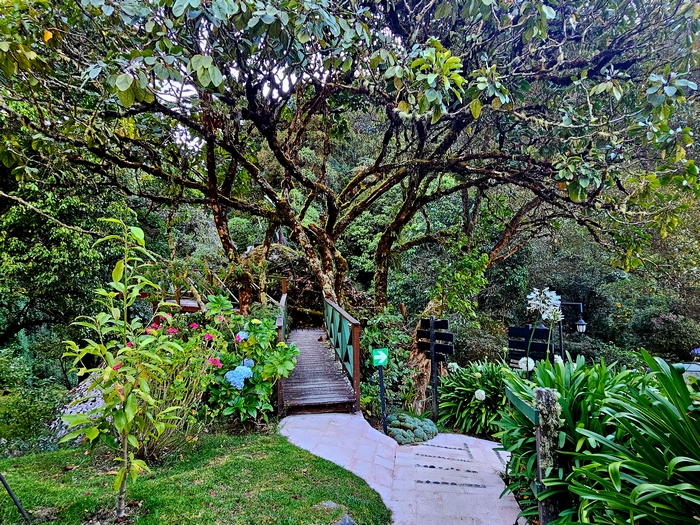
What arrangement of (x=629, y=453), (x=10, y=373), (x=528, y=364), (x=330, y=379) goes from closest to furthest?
(x=629, y=453)
(x=528, y=364)
(x=10, y=373)
(x=330, y=379)

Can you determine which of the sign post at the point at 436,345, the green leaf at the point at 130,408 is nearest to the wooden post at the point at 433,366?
the sign post at the point at 436,345

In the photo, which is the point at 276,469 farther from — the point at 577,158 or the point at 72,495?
the point at 577,158

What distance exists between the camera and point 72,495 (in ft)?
6.86

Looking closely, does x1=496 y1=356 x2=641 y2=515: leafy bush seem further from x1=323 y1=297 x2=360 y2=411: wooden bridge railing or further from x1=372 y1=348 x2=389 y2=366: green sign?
x1=323 y1=297 x2=360 y2=411: wooden bridge railing

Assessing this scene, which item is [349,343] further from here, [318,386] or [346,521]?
[346,521]

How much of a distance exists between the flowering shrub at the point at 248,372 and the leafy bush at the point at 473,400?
2635 mm

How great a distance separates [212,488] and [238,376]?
1.27 metres

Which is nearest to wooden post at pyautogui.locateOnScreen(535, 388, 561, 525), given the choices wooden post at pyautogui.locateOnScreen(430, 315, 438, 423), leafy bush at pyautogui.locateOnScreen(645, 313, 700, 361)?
wooden post at pyautogui.locateOnScreen(430, 315, 438, 423)

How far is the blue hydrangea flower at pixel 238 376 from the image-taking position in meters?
3.56

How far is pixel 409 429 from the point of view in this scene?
175 inches

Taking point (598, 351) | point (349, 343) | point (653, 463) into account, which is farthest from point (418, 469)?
point (598, 351)

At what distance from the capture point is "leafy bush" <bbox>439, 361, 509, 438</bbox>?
4.84 meters

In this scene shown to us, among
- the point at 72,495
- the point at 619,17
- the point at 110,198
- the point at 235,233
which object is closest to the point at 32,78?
the point at 72,495

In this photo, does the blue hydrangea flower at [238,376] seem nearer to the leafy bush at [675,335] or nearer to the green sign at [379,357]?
the green sign at [379,357]
